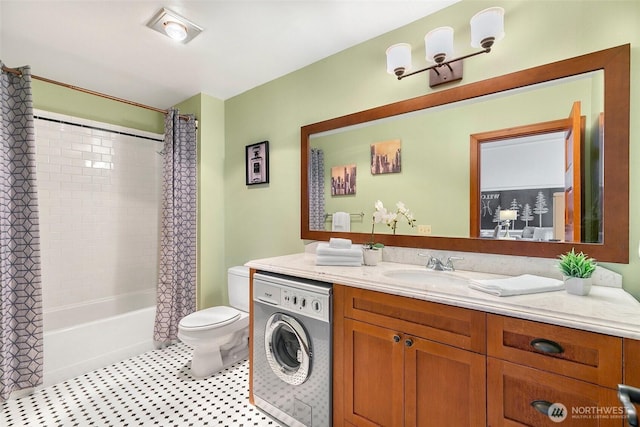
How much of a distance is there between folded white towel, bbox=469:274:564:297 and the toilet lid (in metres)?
1.76

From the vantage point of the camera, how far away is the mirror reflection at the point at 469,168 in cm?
131

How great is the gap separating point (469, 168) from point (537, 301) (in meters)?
0.80

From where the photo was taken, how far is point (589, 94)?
1.29 metres

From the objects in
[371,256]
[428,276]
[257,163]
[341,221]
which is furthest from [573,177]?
[257,163]

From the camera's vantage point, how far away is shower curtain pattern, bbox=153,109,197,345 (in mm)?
2656

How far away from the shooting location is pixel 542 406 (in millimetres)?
945

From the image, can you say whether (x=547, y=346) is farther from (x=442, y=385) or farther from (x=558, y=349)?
(x=442, y=385)

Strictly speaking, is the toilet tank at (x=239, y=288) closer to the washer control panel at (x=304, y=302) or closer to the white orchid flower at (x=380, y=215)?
the washer control panel at (x=304, y=302)

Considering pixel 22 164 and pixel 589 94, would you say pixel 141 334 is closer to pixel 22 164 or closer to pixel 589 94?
pixel 22 164

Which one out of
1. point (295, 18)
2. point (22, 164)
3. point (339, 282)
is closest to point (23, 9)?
point (22, 164)

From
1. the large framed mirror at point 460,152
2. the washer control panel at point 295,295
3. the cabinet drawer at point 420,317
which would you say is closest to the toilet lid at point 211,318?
the washer control panel at point 295,295

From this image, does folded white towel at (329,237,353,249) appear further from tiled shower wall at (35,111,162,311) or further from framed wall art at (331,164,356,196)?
tiled shower wall at (35,111,162,311)

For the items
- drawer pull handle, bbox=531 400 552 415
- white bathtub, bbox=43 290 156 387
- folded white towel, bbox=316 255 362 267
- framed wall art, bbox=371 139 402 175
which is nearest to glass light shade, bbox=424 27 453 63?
framed wall art, bbox=371 139 402 175

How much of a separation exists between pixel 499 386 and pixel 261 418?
140 cm
